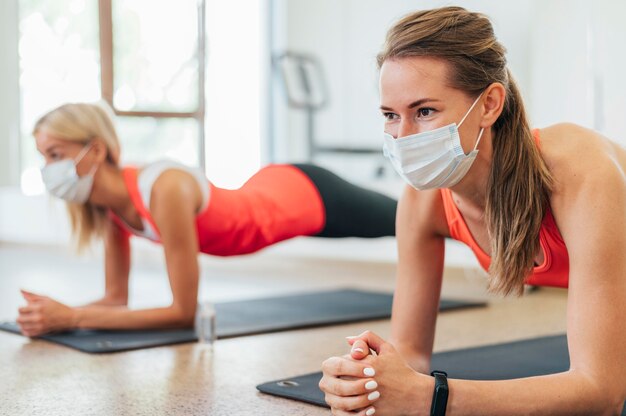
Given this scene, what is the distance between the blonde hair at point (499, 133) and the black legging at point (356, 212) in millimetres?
1560

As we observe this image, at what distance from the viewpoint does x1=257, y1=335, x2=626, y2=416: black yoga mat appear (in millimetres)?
1911

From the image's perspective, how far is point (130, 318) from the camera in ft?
8.61

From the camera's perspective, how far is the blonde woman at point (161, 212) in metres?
2.54

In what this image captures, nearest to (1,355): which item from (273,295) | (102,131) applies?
(102,131)

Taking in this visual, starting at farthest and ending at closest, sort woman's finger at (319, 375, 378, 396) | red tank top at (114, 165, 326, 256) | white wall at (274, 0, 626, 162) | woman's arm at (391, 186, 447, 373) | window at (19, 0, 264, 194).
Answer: window at (19, 0, 264, 194) < white wall at (274, 0, 626, 162) < red tank top at (114, 165, 326, 256) < woman's arm at (391, 186, 447, 373) < woman's finger at (319, 375, 378, 396)

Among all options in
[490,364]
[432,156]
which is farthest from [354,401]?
[490,364]

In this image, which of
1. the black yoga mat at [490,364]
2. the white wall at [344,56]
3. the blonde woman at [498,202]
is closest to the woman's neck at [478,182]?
the blonde woman at [498,202]

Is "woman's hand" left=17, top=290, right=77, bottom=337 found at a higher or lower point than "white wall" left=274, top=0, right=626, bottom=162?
lower

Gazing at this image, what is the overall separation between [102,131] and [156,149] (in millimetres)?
3118

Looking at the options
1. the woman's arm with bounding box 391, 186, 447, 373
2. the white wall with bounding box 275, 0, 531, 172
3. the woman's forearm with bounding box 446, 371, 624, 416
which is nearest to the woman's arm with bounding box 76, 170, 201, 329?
the woman's arm with bounding box 391, 186, 447, 373

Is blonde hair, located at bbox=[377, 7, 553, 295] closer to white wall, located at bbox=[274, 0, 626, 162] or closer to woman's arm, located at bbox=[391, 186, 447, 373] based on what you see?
woman's arm, located at bbox=[391, 186, 447, 373]

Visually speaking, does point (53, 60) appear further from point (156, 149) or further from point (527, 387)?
point (527, 387)

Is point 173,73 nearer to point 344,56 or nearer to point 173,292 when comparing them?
point 344,56

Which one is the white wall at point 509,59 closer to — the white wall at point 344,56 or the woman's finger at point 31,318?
the white wall at point 344,56
